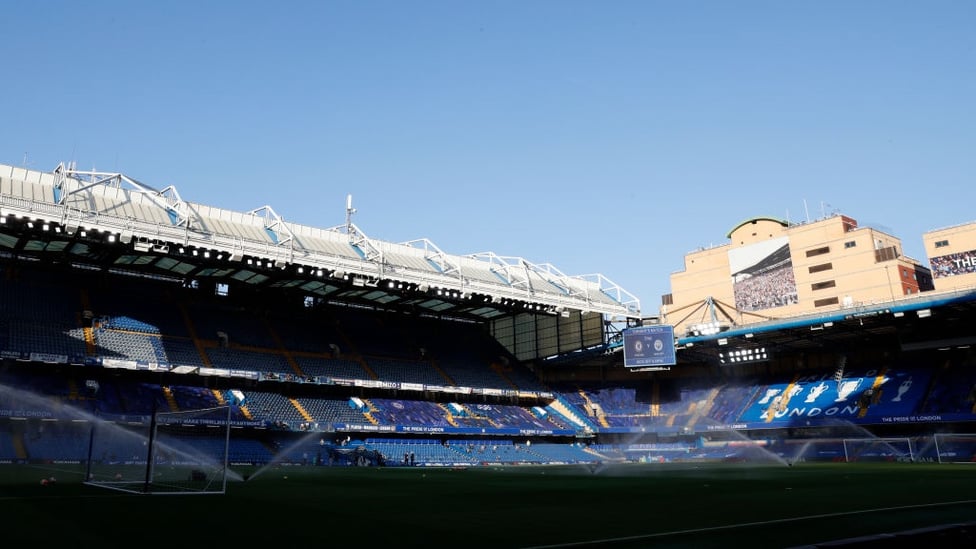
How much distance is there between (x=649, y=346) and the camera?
63781 mm

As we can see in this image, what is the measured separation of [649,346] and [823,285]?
38.1 meters

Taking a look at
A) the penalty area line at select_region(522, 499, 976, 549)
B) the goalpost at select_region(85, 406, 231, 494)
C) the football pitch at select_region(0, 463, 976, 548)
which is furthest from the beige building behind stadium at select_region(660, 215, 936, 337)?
the penalty area line at select_region(522, 499, 976, 549)

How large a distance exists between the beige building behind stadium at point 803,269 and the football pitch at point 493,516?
198 ft

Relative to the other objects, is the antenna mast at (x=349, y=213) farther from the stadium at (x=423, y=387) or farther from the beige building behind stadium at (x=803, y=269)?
the beige building behind stadium at (x=803, y=269)

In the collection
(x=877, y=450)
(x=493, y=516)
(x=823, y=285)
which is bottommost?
(x=877, y=450)

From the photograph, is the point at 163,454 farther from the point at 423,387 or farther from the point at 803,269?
the point at 803,269

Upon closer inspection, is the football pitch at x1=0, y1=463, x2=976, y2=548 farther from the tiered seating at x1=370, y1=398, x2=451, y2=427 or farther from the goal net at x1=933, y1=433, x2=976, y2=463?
the tiered seating at x1=370, y1=398, x2=451, y2=427

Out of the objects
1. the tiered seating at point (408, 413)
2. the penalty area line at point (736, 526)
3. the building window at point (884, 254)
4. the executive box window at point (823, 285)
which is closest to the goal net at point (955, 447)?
the penalty area line at point (736, 526)

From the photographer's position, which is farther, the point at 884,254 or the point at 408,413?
the point at 884,254

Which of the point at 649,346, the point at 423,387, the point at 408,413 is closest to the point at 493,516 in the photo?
the point at 408,413

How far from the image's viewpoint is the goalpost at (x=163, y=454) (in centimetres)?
2169

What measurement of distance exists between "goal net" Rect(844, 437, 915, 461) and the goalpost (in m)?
47.5

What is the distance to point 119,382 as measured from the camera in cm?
4838

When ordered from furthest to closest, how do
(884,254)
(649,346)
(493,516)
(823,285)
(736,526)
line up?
1. (823,285)
2. (884,254)
3. (649,346)
4. (493,516)
5. (736,526)
